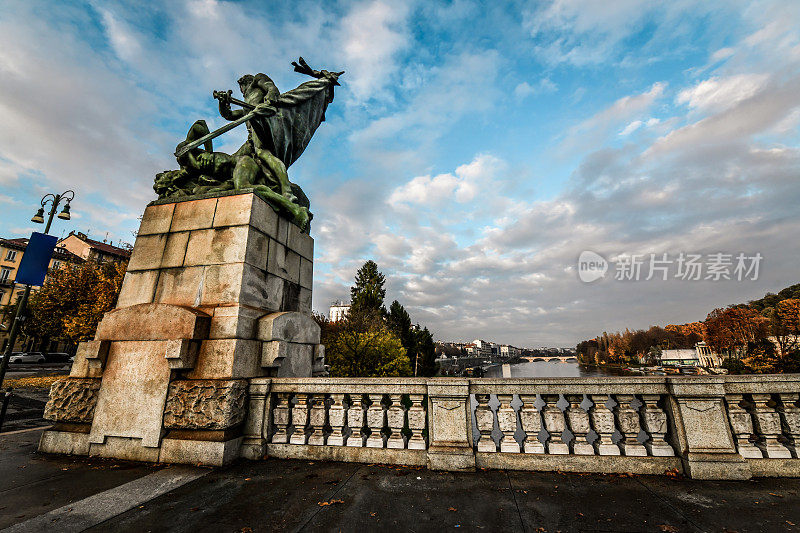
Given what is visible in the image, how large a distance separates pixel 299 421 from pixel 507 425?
2902 mm

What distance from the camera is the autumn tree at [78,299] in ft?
69.2

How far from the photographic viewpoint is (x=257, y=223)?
6.04 meters

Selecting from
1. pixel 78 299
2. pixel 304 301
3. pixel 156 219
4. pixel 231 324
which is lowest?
pixel 231 324

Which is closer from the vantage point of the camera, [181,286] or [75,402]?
[75,402]

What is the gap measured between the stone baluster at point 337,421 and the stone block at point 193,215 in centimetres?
402

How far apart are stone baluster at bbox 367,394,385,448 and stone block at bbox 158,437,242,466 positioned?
1.89 metres

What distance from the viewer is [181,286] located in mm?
5848

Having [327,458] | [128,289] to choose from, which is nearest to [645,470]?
[327,458]

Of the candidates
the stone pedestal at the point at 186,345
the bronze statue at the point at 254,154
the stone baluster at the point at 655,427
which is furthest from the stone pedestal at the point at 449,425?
the bronze statue at the point at 254,154

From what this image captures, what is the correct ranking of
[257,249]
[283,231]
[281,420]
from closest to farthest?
[281,420], [257,249], [283,231]

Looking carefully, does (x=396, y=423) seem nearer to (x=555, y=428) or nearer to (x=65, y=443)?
(x=555, y=428)

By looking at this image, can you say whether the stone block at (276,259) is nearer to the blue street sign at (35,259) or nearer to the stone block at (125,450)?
the stone block at (125,450)

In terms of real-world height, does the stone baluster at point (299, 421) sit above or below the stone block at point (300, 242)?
below

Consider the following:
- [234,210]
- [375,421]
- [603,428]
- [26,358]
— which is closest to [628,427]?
[603,428]
